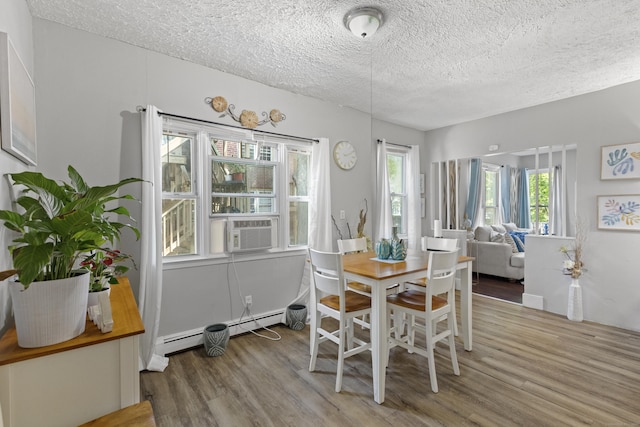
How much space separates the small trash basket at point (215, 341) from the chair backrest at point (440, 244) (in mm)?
2125

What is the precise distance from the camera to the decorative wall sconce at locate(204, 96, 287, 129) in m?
2.85

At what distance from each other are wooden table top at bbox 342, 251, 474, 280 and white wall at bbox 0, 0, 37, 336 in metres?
1.80

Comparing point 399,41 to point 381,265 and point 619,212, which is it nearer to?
point 381,265

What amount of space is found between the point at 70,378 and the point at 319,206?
262 centimetres

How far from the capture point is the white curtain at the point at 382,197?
163 inches

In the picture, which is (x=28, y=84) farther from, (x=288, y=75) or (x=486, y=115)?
(x=486, y=115)

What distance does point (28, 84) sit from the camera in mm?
1796

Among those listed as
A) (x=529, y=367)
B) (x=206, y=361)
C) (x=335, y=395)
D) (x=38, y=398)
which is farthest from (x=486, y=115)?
(x=38, y=398)

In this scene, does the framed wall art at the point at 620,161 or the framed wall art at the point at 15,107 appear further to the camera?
the framed wall art at the point at 620,161

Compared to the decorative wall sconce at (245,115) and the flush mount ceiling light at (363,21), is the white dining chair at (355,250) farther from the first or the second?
the flush mount ceiling light at (363,21)

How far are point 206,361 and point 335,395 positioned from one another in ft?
3.76

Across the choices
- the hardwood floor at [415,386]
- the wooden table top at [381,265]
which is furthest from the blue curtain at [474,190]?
the wooden table top at [381,265]

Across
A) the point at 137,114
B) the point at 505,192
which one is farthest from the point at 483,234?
the point at 137,114

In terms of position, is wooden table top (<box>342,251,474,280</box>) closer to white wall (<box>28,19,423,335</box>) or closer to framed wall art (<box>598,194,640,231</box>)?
white wall (<box>28,19,423,335</box>)
